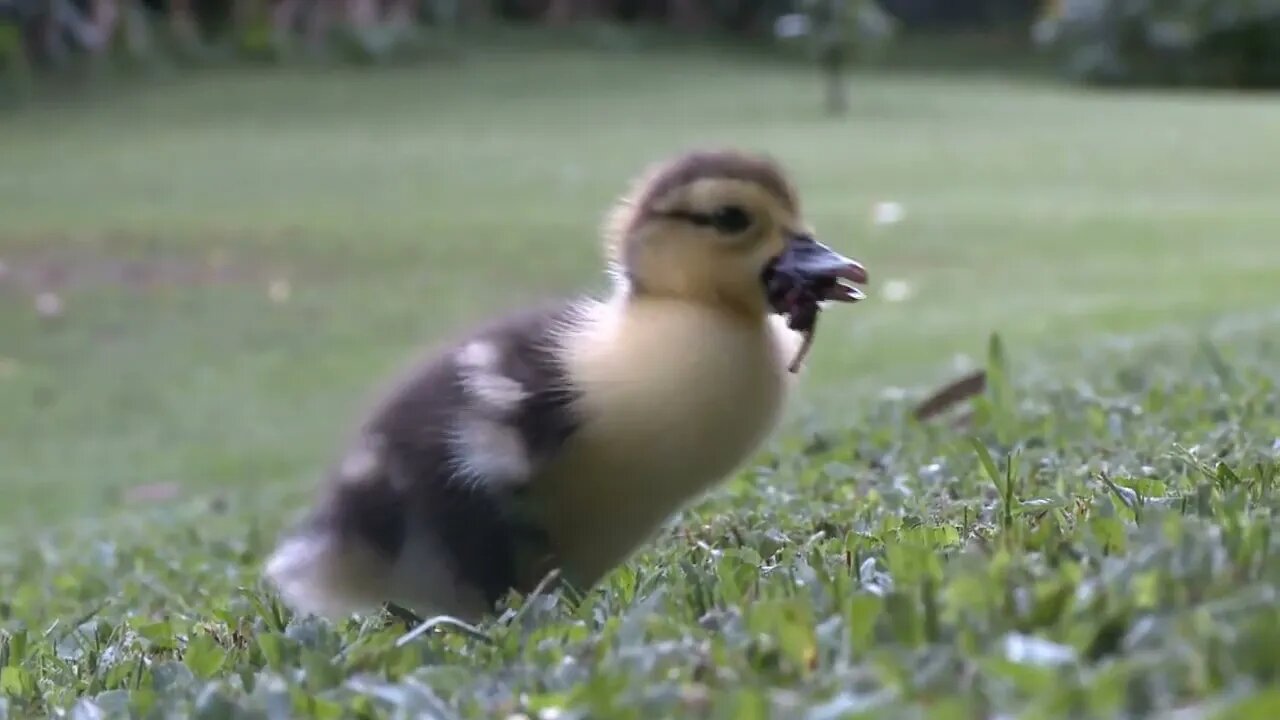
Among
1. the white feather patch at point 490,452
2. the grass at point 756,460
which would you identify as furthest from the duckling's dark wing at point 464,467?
the grass at point 756,460

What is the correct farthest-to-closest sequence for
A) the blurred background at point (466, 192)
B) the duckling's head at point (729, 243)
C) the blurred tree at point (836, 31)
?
the blurred tree at point (836, 31) < the blurred background at point (466, 192) < the duckling's head at point (729, 243)

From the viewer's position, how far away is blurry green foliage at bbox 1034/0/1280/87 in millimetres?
27938

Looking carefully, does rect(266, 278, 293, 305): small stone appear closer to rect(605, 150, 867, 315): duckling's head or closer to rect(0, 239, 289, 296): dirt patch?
rect(0, 239, 289, 296): dirt patch

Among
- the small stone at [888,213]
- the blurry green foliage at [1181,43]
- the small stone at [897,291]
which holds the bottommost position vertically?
the small stone at [897,291]

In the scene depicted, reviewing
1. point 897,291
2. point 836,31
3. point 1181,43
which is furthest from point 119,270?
point 1181,43

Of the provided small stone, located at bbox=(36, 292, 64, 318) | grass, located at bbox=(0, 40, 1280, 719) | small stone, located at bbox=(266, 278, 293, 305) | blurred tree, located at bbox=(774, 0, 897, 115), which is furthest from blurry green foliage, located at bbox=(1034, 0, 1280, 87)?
small stone, located at bbox=(36, 292, 64, 318)

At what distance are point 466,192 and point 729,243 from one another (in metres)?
12.3

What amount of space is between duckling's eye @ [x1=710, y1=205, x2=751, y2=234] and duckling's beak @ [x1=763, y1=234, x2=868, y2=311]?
0.08 meters

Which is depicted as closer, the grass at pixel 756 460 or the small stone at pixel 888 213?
the grass at pixel 756 460

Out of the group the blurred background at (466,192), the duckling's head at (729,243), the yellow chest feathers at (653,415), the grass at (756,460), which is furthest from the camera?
the blurred background at (466,192)

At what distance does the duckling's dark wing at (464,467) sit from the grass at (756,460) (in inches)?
6.0

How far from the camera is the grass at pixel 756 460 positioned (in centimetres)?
166

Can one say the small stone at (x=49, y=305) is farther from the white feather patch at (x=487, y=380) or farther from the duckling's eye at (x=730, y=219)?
the duckling's eye at (x=730, y=219)

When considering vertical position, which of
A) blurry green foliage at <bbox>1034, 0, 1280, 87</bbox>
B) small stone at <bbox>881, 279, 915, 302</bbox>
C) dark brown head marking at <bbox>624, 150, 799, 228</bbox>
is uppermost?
dark brown head marking at <bbox>624, 150, 799, 228</bbox>
